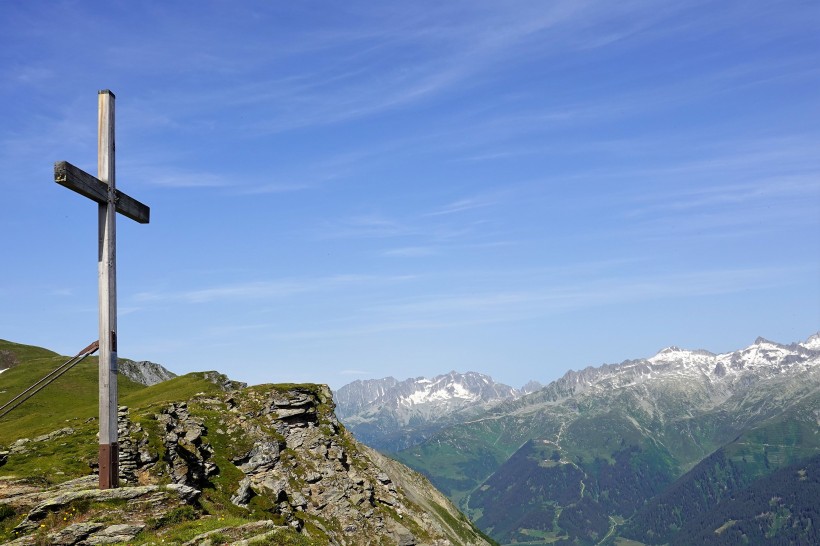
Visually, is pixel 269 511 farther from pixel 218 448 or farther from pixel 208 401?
pixel 208 401

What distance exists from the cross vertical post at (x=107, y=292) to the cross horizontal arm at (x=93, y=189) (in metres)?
0.24

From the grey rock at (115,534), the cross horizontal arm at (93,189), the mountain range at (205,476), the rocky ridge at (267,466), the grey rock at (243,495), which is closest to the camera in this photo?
the cross horizontal arm at (93,189)

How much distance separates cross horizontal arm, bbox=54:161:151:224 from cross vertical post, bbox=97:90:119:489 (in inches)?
9.6

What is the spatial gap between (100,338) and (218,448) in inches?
2334

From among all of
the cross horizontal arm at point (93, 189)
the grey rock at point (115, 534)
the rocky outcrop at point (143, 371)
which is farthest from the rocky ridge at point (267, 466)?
the rocky outcrop at point (143, 371)

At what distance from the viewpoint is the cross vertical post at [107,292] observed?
60.8ft

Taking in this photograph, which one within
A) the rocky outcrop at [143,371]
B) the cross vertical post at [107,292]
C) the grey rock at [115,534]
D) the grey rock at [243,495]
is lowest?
the grey rock at [243,495]

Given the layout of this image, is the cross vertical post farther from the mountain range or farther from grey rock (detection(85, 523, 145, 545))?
the mountain range

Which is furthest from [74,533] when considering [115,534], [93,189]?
[93,189]

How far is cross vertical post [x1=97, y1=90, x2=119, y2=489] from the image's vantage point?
18.5 metres

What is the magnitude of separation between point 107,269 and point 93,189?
82.9 inches

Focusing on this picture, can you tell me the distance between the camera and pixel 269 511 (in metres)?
64.8

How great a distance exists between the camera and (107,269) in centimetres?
1869

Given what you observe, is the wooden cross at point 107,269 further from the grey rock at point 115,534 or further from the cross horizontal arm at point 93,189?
the grey rock at point 115,534
